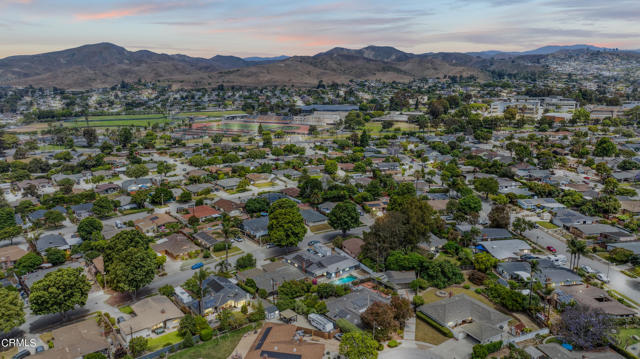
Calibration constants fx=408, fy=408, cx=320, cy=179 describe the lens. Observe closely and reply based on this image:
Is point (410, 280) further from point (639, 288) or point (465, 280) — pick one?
point (639, 288)

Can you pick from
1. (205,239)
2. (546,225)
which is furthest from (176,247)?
(546,225)

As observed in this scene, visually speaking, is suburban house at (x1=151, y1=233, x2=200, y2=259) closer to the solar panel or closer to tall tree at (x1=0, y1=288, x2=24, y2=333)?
tall tree at (x1=0, y1=288, x2=24, y2=333)

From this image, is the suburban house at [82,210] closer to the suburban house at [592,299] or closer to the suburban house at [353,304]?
the suburban house at [353,304]

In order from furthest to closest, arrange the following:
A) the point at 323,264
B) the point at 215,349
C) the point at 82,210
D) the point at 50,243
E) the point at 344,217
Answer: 1. the point at 82,210
2. the point at 344,217
3. the point at 50,243
4. the point at 323,264
5. the point at 215,349

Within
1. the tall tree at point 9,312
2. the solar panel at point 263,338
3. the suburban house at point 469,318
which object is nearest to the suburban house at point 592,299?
the suburban house at point 469,318

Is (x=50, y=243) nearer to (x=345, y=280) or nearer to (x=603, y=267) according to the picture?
(x=345, y=280)

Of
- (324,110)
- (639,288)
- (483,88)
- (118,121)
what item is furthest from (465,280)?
(483,88)

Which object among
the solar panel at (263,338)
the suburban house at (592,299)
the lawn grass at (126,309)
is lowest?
the suburban house at (592,299)
